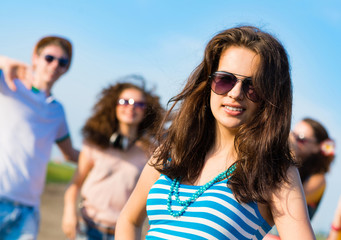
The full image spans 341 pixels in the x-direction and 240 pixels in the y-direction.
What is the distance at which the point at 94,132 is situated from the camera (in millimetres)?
4957

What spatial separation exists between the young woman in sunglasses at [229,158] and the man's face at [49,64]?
232 centimetres

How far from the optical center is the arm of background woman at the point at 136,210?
2.40 meters

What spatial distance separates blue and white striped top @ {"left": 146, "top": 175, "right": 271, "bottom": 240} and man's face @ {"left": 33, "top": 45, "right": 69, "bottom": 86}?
2.60 meters

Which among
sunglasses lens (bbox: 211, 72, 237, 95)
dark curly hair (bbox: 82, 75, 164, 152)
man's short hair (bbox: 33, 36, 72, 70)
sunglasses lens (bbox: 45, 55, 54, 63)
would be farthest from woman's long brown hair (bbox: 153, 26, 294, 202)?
man's short hair (bbox: 33, 36, 72, 70)

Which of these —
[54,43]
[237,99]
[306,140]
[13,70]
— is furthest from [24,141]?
[306,140]

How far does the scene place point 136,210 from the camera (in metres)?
2.43

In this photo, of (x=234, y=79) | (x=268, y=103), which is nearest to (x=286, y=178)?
(x=268, y=103)

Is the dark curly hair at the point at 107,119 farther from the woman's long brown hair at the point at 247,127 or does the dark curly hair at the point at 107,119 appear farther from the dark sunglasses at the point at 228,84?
the dark sunglasses at the point at 228,84

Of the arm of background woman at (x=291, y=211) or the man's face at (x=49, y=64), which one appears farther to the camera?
the man's face at (x=49, y=64)

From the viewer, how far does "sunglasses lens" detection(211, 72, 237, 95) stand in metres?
2.14

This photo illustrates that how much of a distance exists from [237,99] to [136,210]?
763mm

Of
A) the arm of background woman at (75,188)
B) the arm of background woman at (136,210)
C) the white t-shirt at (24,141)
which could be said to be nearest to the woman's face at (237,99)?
the arm of background woman at (136,210)

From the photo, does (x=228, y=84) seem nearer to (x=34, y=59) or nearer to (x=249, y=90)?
(x=249, y=90)

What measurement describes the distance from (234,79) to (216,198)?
515 millimetres
